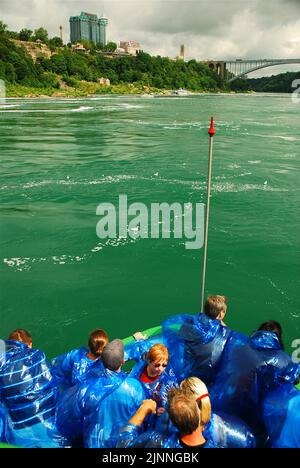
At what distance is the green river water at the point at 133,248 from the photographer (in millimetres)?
7164

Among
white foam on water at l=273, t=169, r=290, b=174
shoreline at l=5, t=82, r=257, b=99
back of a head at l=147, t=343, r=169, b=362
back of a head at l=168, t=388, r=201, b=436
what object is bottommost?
back of a head at l=147, t=343, r=169, b=362

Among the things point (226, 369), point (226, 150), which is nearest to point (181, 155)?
point (226, 150)

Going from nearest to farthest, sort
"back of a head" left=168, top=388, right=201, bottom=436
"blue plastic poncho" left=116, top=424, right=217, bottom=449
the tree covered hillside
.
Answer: "back of a head" left=168, top=388, right=201, bottom=436
"blue plastic poncho" left=116, top=424, right=217, bottom=449
the tree covered hillside

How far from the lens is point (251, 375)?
350 cm

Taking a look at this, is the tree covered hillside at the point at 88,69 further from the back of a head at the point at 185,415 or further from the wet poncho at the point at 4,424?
the back of a head at the point at 185,415

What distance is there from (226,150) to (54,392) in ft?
65.8

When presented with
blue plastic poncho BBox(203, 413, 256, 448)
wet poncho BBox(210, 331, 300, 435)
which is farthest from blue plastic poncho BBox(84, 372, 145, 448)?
wet poncho BBox(210, 331, 300, 435)

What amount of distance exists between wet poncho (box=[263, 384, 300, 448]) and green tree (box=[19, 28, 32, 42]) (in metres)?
146

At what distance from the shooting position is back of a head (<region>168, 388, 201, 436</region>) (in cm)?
274

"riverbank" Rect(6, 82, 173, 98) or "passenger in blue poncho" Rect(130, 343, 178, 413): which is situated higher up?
"riverbank" Rect(6, 82, 173, 98)

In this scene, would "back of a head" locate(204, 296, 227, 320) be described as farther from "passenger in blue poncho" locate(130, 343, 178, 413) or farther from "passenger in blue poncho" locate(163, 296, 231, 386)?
"passenger in blue poncho" locate(130, 343, 178, 413)

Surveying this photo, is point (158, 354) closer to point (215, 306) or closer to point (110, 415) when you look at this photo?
point (110, 415)

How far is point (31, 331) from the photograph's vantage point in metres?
6.63
